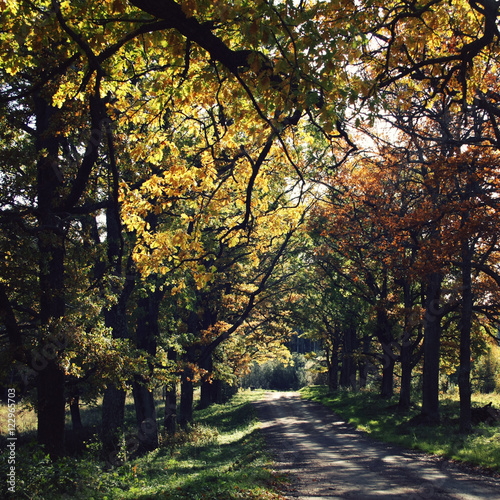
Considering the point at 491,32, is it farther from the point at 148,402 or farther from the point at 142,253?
the point at 148,402

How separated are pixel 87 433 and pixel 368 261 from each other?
60.1 ft

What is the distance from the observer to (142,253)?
771 centimetres

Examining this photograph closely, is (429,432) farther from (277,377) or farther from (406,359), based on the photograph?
(277,377)

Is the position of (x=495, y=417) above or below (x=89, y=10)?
below

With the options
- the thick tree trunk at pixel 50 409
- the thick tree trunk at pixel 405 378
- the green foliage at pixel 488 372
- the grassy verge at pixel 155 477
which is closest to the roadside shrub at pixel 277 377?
the green foliage at pixel 488 372

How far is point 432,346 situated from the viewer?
1877cm

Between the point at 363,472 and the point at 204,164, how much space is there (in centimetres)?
803

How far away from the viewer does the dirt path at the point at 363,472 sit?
8.23m

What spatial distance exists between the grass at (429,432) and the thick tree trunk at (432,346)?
1.12 m

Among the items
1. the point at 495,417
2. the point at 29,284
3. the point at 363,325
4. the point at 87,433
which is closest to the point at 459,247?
the point at 495,417

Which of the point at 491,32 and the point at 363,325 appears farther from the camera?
the point at 363,325

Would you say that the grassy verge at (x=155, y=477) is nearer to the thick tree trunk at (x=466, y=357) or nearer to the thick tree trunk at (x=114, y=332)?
the thick tree trunk at (x=114, y=332)

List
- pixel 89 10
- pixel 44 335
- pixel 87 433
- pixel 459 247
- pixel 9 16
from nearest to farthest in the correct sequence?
pixel 89 10 < pixel 9 16 < pixel 44 335 < pixel 459 247 < pixel 87 433

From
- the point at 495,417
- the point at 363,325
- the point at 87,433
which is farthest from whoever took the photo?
the point at 363,325
